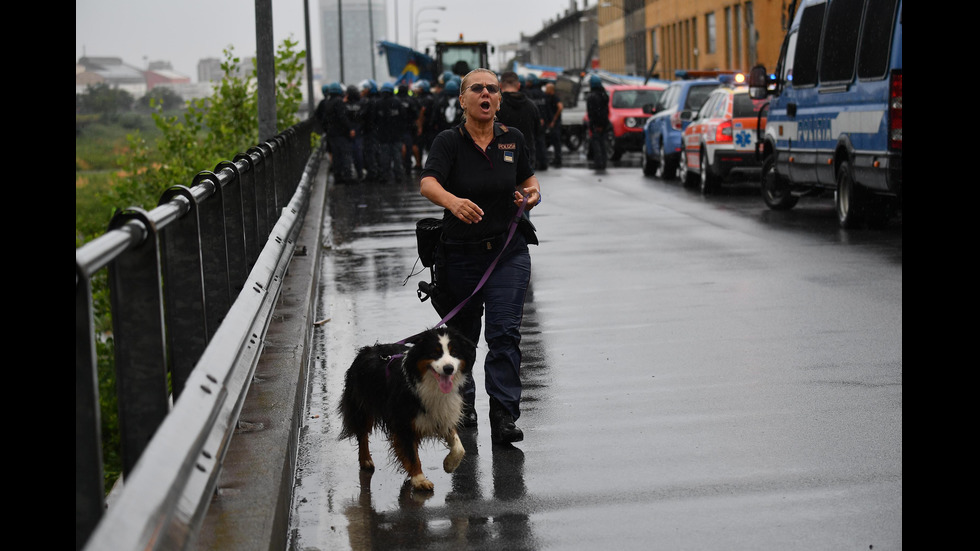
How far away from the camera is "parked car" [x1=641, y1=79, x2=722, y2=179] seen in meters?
27.8

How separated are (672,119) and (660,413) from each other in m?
20.3

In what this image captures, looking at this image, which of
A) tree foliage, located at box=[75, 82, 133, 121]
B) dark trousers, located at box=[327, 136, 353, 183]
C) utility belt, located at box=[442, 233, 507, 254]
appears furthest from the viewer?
tree foliage, located at box=[75, 82, 133, 121]

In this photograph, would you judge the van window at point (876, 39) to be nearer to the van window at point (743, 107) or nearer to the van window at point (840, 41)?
the van window at point (840, 41)

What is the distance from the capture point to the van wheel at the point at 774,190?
66.6 feet

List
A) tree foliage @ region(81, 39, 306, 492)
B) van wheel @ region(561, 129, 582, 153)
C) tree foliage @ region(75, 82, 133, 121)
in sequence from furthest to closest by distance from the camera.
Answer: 1. tree foliage @ region(75, 82, 133, 121)
2. van wheel @ region(561, 129, 582, 153)
3. tree foliage @ region(81, 39, 306, 492)

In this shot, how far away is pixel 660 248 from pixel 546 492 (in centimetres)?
999

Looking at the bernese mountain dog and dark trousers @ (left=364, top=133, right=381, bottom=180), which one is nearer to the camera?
the bernese mountain dog

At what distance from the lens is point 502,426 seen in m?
7.02

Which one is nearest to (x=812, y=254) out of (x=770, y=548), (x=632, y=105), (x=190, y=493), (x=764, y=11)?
(x=770, y=548)

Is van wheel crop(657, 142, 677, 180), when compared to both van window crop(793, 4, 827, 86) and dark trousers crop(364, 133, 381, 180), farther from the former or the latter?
van window crop(793, 4, 827, 86)

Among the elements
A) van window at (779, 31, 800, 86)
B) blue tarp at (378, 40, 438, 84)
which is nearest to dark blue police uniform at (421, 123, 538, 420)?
van window at (779, 31, 800, 86)

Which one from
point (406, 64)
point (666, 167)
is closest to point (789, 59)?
point (666, 167)

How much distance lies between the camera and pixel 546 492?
6109 millimetres
